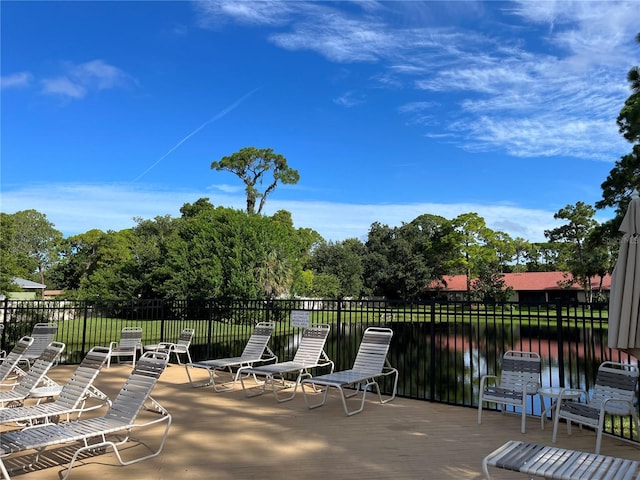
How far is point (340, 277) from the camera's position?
54.3 metres

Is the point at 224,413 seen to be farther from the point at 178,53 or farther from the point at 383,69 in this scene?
the point at 383,69

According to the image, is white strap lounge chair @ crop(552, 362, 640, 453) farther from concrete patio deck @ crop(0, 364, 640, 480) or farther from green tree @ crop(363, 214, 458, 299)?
green tree @ crop(363, 214, 458, 299)

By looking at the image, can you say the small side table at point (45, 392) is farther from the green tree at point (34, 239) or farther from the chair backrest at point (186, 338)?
the green tree at point (34, 239)

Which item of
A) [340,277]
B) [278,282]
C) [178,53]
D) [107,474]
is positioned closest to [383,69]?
[178,53]

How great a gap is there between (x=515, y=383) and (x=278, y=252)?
27.4 meters

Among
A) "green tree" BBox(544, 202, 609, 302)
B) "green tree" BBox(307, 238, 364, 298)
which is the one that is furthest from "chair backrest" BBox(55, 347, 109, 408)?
"green tree" BBox(307, 238, 364, 298)

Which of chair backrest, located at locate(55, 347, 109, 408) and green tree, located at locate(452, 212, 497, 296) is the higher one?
green tree, located at locate(452, 212, 497, 296)

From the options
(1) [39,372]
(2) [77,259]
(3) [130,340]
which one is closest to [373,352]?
(1) [39,372]

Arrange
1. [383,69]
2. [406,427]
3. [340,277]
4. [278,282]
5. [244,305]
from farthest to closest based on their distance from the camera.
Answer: [340,277] < [278,282] < [383,69] < [244,305] < [406,427]

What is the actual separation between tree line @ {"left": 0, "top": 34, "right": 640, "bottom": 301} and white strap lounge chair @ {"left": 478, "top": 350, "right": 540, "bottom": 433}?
8597 mm

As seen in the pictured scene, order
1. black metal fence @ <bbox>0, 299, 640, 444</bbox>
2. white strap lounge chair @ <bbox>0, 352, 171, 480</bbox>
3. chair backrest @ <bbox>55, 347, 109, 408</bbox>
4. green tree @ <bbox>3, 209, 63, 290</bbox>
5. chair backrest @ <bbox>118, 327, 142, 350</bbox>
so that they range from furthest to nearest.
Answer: green tree @ <bbox>3, 209, 63, 290</bbox> < chair backrest @ <bbox>118, 327, 142, 350</bbox> < black metal fence @ <bbox>0, 299, 640, 444</bbox> < chair backrest @ <bbox>55, 347, 109, 408</bbox> < white strap lounge chair @ <bbox>0, 352, 171, 480</bbox>

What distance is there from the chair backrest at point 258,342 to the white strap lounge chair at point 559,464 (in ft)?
20.9

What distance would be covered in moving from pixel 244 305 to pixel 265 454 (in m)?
7.01

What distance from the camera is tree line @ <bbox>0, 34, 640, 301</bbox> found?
30812 mm
